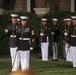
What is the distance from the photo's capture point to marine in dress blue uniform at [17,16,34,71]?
9375 mm

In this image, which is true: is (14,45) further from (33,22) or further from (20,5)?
(20,5)

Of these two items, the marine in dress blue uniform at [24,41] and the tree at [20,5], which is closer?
the marine in dress blue uniform at [24,41]

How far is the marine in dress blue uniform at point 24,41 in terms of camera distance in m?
9.38

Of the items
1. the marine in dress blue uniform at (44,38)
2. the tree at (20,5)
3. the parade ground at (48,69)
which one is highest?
the tree at (20,5)

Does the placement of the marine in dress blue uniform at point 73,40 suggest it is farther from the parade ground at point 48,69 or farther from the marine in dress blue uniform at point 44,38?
the marine in dress blue uniform at point 44,38

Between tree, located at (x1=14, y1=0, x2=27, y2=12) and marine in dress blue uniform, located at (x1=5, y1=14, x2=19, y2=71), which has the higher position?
tree, located at (x1=14, y1=0, x2=27, y2=12)

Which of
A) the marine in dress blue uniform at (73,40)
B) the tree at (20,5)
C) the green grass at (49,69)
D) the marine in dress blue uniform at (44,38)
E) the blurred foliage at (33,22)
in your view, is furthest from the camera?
the tree at (20,5)

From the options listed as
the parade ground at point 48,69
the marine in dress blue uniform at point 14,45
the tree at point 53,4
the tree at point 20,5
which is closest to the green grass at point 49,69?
the parade ground at point 48,69

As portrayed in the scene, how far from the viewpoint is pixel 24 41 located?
9.53 meters

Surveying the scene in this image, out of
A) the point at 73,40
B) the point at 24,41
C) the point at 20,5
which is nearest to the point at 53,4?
the point at 20,5

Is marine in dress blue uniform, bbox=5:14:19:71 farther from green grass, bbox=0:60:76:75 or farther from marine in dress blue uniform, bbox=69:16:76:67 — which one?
marine in dress blue uniform, bbox=69:16:76:67

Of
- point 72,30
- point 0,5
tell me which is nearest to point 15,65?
point 72,30

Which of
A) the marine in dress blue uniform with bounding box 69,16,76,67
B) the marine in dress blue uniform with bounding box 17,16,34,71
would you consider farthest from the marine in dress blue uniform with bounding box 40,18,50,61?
the marine in dress blue uniform with bounding box 17,16,34,71

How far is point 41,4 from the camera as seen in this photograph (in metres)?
20.2
